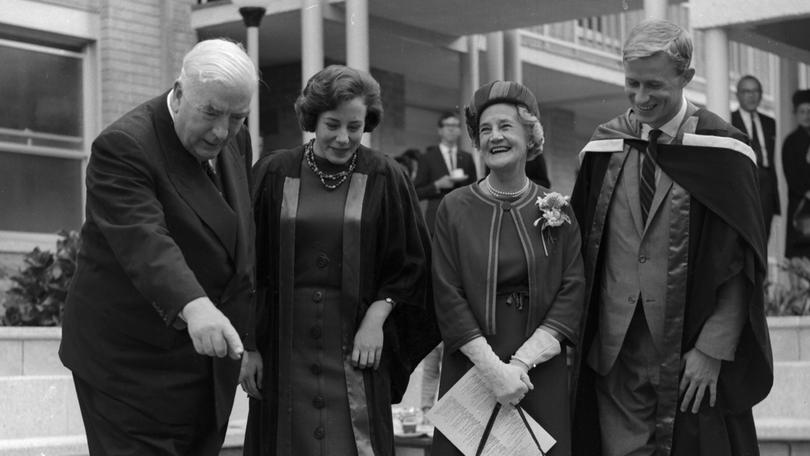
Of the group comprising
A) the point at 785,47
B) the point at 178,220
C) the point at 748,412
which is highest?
the point at 785,47

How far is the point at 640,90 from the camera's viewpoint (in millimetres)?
5031

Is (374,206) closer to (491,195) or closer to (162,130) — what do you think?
(491,195)

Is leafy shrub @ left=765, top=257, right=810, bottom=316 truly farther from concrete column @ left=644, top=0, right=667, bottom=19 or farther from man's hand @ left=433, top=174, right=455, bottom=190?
man's hand @ left=433, top=174, right=455, bottom=190

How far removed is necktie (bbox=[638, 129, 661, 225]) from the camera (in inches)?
202

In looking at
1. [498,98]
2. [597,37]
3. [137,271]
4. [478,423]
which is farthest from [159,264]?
[597,37]

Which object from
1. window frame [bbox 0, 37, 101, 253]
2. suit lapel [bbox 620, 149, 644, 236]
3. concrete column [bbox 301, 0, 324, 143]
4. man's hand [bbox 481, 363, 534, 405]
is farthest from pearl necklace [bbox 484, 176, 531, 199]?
window frame [bbox 0, 37, 101, 253]

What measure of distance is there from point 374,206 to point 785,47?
8.22 m

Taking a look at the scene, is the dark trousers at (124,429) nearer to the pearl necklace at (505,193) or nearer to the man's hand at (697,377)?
the pearl necklace at (505,193)

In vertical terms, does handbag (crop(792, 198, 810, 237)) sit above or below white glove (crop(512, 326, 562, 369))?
above

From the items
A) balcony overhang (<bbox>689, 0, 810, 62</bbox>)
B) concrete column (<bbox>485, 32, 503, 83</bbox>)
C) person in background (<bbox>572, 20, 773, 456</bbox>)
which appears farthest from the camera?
concrete column (<bbox>485, 32, 503, 83</bbox>)

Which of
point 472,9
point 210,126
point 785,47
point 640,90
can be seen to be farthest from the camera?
point 472,9

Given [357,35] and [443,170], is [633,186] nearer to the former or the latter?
[443,170]

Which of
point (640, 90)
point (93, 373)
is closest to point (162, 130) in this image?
point (93, 373)

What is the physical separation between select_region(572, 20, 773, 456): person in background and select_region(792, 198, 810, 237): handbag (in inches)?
299
